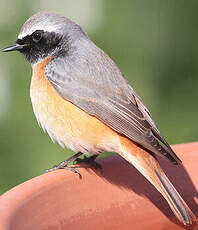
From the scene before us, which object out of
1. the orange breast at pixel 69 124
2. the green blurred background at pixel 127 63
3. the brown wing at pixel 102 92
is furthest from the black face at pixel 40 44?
the green blurred background at pixel 127 63

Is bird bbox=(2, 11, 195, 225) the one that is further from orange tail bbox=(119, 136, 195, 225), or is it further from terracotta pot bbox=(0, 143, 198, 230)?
terracotta pot bbox=(0, 143, 198, 230)

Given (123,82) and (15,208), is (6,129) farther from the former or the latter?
(15,208)

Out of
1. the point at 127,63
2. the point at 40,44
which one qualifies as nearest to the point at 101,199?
the point at 40,44

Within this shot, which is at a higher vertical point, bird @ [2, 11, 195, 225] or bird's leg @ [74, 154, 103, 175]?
bird @ [2, 11, 195, 225]

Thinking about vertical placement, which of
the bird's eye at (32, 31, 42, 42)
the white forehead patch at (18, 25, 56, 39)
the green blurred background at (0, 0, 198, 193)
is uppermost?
the white forehead patch at (18, 25, 56, 39)

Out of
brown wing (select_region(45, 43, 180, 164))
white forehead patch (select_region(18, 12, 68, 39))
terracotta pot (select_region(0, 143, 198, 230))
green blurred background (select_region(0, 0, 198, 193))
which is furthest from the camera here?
green blurred background (select_region(0, 0, 198, 193))

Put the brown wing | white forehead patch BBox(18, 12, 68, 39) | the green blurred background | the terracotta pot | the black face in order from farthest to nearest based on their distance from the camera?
the green blurred background, the black face, white forehead patch BBox(18, 12, 68, 39), the brown wing, the terracotta pot

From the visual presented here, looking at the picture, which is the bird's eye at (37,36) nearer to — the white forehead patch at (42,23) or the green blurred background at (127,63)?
the white forehead patch at (42,23)

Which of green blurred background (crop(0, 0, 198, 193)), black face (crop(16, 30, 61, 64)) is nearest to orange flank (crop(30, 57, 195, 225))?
black face (crop(16, 30, 61, 64))

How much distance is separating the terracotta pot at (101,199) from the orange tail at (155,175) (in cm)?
7

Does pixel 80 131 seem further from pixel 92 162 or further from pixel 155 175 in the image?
pixel 155 175

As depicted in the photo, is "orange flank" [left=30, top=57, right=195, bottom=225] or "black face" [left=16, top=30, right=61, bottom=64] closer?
"orange flank" [left=30, top=57, right=195, bottom=225]

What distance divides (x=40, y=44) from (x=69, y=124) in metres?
0.80

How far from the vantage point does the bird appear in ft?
12.7
